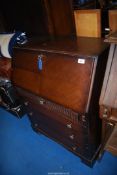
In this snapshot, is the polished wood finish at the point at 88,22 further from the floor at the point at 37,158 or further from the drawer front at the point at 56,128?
the floor at the point at 37,158

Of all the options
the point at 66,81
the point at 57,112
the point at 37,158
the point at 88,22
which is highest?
the point at 88,22

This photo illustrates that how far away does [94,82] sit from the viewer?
116 cm

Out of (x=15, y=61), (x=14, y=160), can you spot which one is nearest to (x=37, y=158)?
(x=14, y=160)

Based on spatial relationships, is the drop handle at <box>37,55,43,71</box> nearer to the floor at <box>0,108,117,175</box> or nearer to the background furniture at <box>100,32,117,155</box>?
the background furniture at <box>100,32,117,155</box>

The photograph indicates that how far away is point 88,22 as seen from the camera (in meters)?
1.61

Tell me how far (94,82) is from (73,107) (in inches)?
9.6

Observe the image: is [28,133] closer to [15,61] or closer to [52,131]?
[52,131]

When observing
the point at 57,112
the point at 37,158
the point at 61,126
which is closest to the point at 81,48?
the point at 57,112

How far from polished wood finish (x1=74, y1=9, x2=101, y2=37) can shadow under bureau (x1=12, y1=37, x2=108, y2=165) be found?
0.12 m

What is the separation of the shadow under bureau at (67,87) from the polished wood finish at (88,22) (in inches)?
4.7

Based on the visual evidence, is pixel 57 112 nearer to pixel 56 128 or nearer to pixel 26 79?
pixel 56 128

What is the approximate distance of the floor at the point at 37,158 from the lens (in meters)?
1.67

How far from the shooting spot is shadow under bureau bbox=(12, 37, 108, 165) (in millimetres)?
1192

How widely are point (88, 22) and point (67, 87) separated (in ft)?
2.39
